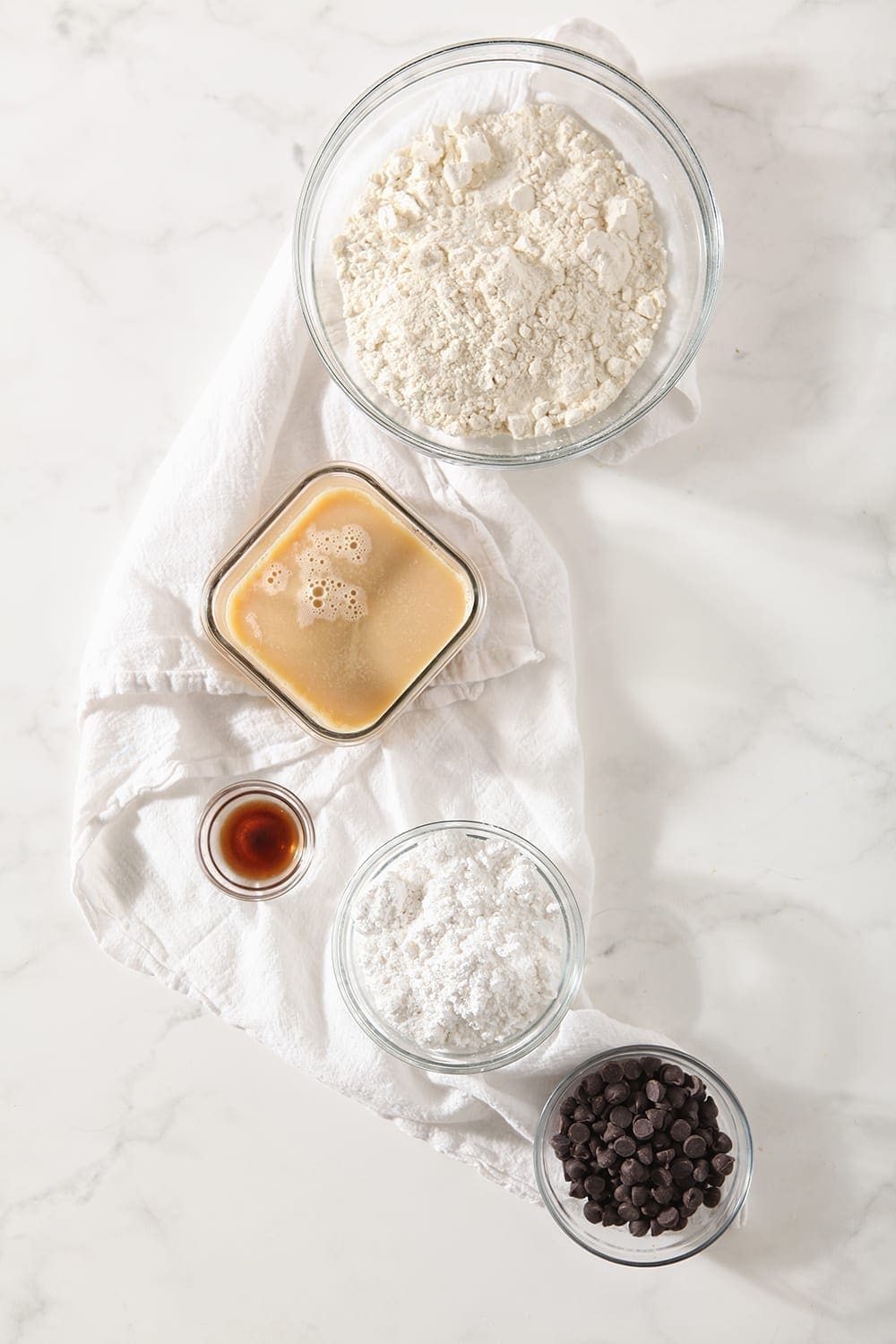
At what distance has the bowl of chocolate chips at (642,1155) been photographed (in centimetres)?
142

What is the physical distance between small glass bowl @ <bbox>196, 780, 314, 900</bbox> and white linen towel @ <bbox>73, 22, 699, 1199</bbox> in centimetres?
2

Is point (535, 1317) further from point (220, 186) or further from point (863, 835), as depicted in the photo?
point (220, 186)

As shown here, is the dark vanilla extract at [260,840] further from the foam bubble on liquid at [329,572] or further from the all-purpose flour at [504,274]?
the all-purpose flour at [504,274]

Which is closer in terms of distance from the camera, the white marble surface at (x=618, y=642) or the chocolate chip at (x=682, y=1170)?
the chocolate chip at (x=682, y=1170)

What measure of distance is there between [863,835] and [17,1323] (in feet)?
5.23

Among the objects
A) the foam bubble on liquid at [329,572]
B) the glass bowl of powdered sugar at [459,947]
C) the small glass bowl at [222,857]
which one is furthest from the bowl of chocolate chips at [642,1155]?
the foam bubble on liquid at [329,572]

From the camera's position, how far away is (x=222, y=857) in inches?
60.7

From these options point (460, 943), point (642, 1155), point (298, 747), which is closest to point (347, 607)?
point (298, 747)

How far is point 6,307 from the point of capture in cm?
163

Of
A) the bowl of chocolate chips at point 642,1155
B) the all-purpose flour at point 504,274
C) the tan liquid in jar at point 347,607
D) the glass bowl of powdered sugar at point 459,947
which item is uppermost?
the all-purpose flour at point 504,274

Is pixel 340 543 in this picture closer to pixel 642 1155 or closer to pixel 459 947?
pixel 459 947

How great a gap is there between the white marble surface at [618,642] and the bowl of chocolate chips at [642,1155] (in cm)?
14

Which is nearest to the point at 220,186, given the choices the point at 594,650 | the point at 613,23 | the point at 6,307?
the point at 6,307

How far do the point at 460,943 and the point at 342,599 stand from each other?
20.5 inches
